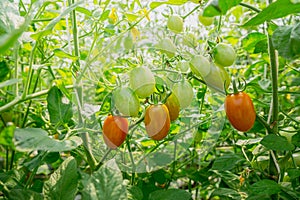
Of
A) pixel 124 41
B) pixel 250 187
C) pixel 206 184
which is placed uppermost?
pixel 124 41

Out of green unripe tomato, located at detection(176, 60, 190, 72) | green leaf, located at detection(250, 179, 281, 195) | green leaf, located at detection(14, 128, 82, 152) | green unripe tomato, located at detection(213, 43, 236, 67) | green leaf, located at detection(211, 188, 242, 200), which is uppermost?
green unripe tomato, located at detection(213, 43, 236, 67)

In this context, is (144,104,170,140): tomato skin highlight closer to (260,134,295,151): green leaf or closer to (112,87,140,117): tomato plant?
(112,87,140,117): tomato plant

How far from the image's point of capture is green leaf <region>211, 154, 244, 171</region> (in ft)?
2.70

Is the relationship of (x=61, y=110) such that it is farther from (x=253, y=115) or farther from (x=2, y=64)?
(x=2, y=64)

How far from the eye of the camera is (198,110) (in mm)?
835

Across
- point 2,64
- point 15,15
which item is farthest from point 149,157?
point 2,64

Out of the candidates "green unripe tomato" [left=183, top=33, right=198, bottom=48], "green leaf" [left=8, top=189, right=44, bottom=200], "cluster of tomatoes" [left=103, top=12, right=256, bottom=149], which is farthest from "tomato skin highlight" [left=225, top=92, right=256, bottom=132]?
"green leaf" [left=8, top=189, right=44, bottom=200]

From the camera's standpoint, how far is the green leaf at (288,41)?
54 centimetres

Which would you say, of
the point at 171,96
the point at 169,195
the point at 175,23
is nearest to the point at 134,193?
the point at 169,195

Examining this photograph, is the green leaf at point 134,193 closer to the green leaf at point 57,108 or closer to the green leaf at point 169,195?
the green leaf at point 169,195

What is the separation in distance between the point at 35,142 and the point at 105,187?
0.12 meters

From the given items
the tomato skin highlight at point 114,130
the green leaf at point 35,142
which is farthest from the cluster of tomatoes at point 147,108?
the green leaf at point 35,142

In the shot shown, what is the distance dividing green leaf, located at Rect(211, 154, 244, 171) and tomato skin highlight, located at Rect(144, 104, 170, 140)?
0.67 feet

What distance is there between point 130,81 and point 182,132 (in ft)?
0.66
